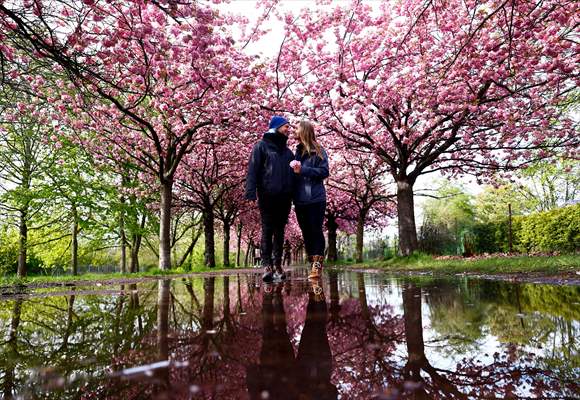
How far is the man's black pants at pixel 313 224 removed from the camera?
17.3 feet

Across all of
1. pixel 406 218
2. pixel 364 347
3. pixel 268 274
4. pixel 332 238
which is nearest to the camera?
pixel 364 347

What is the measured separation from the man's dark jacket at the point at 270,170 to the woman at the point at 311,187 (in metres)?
0.20

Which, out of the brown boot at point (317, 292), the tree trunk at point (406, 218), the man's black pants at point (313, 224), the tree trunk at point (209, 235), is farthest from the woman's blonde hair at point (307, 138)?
the tree trunk at point (209, 235)

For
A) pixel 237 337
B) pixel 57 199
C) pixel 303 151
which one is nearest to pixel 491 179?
pixel 303 151

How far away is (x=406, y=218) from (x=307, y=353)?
13.9 metres

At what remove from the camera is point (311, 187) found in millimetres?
5289

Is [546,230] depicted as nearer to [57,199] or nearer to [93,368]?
[93,368]

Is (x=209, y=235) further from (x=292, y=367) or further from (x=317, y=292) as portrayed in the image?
(x=292, y=367)

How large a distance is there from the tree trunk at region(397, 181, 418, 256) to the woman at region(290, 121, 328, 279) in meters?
10.4

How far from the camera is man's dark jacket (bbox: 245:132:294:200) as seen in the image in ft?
17.4

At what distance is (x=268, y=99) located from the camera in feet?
42.9

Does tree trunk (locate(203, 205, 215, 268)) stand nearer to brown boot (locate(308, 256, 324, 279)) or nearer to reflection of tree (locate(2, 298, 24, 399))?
brown boot (locate(308, 256, 324, 279))

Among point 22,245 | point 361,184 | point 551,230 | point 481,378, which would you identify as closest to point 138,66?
point 481,378

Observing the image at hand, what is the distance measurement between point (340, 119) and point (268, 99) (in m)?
2.97
